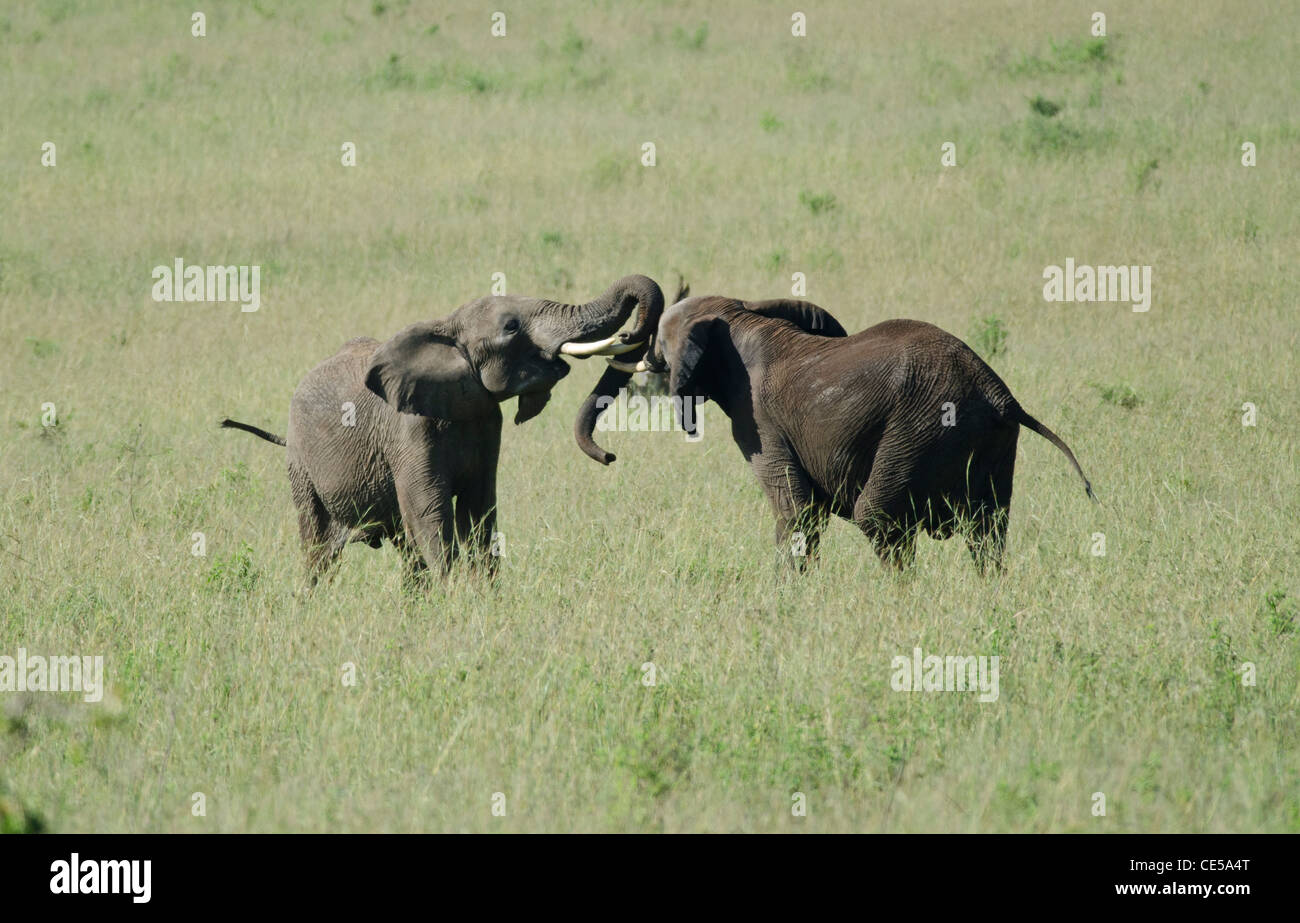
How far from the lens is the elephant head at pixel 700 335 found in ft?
25.1

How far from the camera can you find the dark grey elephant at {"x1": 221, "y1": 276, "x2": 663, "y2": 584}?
6.72 meters

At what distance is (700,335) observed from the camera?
7.68 meters

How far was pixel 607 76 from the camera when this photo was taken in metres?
24.8

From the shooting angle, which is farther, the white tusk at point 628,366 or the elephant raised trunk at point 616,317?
the white tusk at point 628,366

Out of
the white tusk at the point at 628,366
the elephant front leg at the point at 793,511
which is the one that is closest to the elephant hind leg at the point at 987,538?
the elephant front leg at the point at 793,511

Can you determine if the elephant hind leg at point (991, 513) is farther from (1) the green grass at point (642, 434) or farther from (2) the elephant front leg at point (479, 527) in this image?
(2) the elephant front leg at point (479, 527)

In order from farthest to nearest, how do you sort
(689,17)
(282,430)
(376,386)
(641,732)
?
(689,17) → (282,430) → (376,386) → (641,732)

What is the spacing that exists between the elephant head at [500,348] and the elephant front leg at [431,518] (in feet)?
1.16

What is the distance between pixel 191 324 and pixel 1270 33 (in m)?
17.5

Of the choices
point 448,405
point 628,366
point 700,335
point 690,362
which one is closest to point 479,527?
point 448,405

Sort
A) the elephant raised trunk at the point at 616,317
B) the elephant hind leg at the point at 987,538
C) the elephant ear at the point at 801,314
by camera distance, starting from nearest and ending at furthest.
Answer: the elephant raised trunk at the point at 616,317
the elephant hind leg at the point at 987,538
the elephant ear at the point at 801,314

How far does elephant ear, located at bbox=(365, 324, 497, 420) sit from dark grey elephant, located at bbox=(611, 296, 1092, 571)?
30.0 inches

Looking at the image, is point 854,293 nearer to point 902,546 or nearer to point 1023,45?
point 902,546
